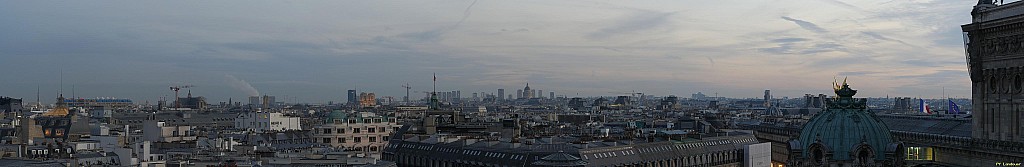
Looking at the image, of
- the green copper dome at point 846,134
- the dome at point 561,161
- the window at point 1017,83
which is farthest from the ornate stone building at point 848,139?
the dome at point 561,161

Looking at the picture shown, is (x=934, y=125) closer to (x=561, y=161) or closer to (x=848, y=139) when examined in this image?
(x=561, y=161)

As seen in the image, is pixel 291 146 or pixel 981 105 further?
pixel 291 146

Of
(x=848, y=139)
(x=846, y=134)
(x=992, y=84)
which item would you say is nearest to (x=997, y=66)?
(x=992, y=84)

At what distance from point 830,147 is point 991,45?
16.6 m

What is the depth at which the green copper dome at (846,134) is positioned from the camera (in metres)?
59.4

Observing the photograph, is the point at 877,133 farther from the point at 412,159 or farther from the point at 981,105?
the point at 412,159

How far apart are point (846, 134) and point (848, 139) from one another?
31 cm

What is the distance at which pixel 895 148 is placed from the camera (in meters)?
59.1

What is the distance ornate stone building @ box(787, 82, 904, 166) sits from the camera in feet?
195

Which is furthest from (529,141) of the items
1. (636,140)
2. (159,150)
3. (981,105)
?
(981,105)

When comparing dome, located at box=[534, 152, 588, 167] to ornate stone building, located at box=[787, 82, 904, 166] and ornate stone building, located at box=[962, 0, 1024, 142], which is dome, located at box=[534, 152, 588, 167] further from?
ornate stone building, located at box=[787, 82, 904, 166]

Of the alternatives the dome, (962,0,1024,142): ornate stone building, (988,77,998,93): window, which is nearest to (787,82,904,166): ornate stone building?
(962,0,1024,142): ornate stone building

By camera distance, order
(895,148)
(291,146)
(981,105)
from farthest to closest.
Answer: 1. (291,146)
2. (981,105)
3. (895,148)

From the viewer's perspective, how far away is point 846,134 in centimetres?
5984
